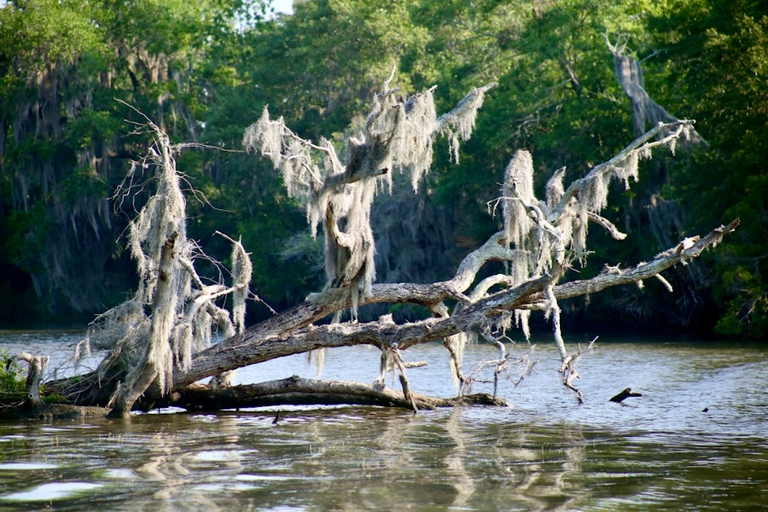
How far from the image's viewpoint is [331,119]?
135 ft

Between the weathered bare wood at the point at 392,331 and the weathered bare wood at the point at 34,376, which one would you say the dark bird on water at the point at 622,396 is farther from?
the weathered bare wood at the point at 34,376

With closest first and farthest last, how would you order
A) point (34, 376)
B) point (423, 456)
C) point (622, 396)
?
point (423, 456), point (34, 376), point (622, 396)

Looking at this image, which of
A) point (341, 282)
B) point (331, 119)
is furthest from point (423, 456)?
point (331, 119)

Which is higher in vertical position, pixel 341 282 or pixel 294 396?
pixel 341 282

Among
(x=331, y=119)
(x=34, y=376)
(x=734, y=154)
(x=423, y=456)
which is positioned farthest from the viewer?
(x=331, y=119)

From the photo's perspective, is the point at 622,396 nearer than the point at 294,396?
No

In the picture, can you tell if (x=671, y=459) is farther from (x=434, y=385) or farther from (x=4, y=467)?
(x=434, y=385)

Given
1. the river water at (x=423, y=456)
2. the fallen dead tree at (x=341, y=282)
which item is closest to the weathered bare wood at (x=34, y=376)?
the river water at (x=423, y=456)

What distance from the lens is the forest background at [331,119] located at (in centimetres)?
2861

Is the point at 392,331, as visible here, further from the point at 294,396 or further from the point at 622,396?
the point at 622,396

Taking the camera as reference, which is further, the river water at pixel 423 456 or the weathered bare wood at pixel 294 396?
the weathered bare wood at pixel 294 396

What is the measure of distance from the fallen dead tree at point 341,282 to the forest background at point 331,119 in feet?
42.7

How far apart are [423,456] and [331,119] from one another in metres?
32.1

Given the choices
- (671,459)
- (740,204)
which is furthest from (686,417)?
(740,204)
